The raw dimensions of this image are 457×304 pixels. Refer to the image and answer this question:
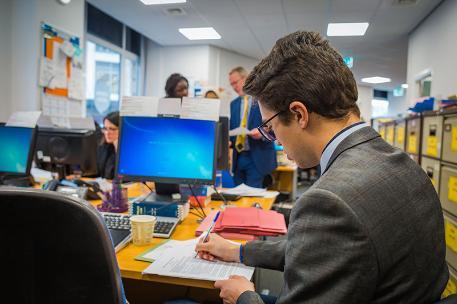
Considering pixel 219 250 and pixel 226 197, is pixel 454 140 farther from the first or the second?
pixel 219 250

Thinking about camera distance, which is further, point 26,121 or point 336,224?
point 26,121

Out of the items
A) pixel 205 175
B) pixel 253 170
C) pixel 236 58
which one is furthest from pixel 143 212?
pixel 236 58

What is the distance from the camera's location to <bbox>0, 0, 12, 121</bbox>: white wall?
333 cm

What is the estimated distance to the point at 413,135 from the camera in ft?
8.44

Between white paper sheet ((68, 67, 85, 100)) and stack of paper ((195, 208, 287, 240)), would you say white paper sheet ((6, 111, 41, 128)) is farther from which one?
white paper sheet ((68, 67, 85, 100))

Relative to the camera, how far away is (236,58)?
689 cm

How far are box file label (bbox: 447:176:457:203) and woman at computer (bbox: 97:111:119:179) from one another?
2.00m

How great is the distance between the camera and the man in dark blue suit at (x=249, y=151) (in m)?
3.06

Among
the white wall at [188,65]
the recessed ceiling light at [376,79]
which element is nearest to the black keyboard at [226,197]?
the white wall at [188,65]

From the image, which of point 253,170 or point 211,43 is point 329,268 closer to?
point 253,170

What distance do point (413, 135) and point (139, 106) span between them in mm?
1978

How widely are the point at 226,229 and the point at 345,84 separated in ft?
2.31

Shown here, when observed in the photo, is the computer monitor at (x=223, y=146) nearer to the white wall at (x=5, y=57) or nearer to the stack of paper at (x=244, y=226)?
the stack of paper at (x=244, y=226)

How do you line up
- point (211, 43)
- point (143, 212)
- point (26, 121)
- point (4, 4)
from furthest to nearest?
point (211, 43) < point (4, 4) < point (26, 121) < point (143, 212)
